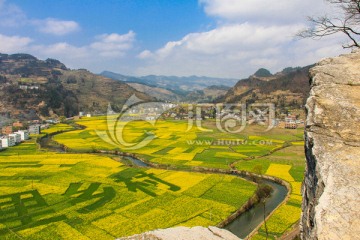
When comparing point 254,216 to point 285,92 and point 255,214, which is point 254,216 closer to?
point 255,214

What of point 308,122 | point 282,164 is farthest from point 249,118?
point 308,122

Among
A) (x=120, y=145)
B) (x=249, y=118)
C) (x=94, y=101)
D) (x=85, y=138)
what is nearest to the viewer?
(x=120, y=145)

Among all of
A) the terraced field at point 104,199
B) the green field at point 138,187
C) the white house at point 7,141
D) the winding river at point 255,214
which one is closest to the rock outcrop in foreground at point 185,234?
the green field at point 138,187

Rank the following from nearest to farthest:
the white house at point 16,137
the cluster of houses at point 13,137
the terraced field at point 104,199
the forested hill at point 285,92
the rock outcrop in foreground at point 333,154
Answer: the rock outcrop in foreground at point 333,154 < the terraced field at point 104,199 < the cluster of houses at point 13,137 < the white house at point 16,137 < the forested hill at point 285,92

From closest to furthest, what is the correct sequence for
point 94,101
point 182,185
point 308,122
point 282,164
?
point 308,122 < point 182,185 < point 282,164 < point 94,101

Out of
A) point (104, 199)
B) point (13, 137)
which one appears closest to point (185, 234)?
point (104, 199)

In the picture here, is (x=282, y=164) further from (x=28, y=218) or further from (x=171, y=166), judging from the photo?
(x=28, y=218)

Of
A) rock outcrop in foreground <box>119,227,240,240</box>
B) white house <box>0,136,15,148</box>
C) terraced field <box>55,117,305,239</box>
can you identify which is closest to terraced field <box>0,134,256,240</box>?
terraced field <box>55,117,305,239</box>

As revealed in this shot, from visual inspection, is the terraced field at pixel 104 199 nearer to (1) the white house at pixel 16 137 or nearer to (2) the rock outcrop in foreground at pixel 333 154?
(2) the rock outcrop in foreground at pixel 333 154
